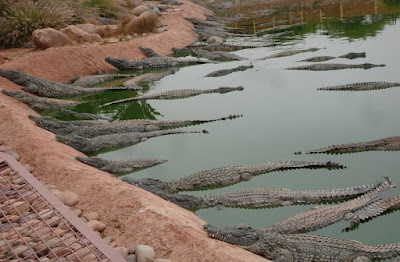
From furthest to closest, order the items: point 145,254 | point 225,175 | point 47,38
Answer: point 47,38 < point 225,175 < point 145,254

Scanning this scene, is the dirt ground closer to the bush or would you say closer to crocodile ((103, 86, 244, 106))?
crocodile ((103, 86, 244, 106))

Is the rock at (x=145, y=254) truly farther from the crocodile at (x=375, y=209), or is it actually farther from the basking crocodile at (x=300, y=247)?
the crocodile at (x=375, y=209)

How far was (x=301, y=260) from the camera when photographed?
394 centimetres

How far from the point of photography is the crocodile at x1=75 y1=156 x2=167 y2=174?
6.04 metres

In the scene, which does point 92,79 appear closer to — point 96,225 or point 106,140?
point 106,140

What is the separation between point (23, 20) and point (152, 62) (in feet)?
11.3

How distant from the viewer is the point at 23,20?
13.4 m

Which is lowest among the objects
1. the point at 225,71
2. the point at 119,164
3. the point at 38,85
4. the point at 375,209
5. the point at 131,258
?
the point at 375,209

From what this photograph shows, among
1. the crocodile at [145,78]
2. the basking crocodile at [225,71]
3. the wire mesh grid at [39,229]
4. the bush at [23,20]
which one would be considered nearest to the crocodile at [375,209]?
the wire mesh grid at [39,229]

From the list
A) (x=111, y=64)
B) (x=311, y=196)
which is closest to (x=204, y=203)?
(x=311, y=196)

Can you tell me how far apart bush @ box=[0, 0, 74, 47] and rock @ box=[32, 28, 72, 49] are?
787 mm

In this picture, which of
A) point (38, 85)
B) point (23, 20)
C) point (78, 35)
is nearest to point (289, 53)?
point (78, 35)

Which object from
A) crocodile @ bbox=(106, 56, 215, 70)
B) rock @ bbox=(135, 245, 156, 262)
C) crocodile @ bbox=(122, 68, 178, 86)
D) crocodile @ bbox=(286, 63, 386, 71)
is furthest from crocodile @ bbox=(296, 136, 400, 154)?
crocodile @ bbox=(106, 56, 215, 70)

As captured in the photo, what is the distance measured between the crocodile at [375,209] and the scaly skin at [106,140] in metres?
3.48
